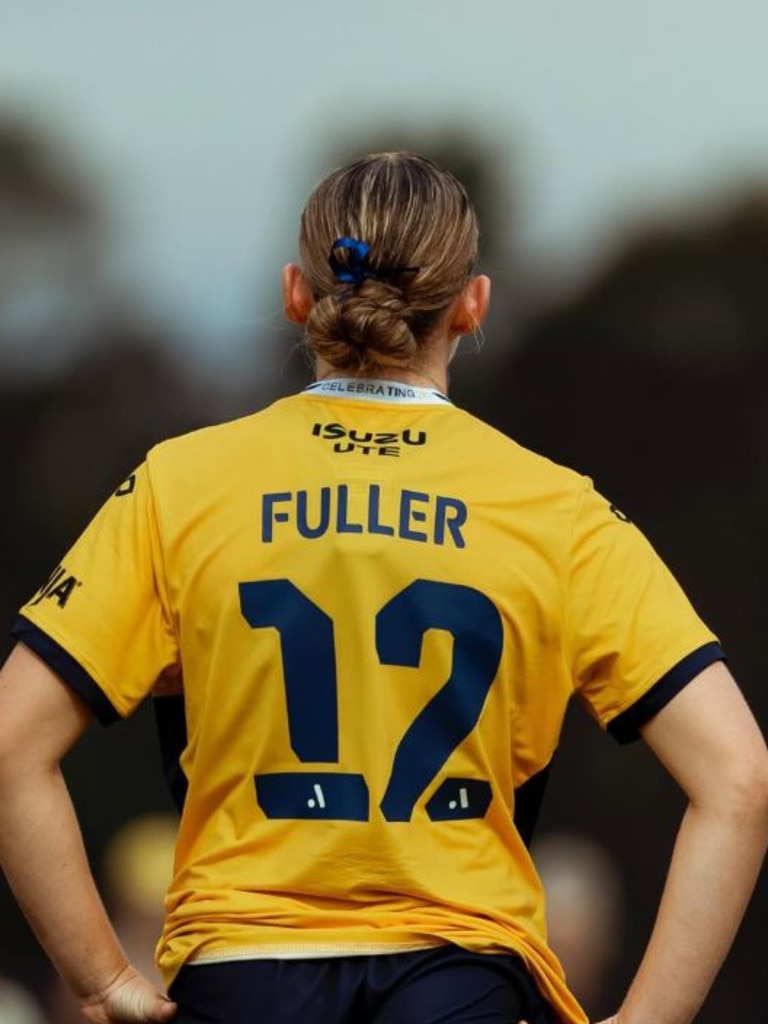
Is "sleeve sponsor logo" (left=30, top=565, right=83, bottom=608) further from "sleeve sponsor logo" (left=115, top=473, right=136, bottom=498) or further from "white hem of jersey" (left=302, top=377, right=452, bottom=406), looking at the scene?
"white hem of jersey" (left=302, top=377, right=452, bottom=406)

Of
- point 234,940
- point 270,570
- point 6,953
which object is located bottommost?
point 6,953

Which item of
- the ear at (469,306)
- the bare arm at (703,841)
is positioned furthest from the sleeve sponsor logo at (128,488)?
the bare arm at (703,841)

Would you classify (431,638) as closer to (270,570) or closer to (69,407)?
(270,570)

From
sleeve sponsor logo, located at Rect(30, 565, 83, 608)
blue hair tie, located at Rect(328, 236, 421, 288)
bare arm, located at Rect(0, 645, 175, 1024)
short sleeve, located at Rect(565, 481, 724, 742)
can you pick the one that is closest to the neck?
blue hair tie, located at Rect(328, 236, 421, 288)

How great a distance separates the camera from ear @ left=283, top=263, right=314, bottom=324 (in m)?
2.72

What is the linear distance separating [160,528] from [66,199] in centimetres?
259

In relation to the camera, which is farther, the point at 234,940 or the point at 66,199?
the point at 66,199

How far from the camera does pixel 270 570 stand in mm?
2525

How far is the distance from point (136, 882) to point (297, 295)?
2401 millimetres

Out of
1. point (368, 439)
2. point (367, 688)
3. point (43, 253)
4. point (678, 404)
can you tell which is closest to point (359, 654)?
point (367, 688)

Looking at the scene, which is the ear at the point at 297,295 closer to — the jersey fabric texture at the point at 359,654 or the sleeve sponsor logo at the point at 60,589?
the jersey fabric texture at the point at 359,654

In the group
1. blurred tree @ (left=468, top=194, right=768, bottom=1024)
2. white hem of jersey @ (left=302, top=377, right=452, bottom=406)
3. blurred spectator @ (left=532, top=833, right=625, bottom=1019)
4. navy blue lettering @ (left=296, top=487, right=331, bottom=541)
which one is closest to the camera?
navy blue lettering @ (left=296, top=487, right=331, bottom=541)

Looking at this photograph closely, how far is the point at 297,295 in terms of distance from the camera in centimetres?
273

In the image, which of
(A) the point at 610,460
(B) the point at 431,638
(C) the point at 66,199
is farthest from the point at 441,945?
(C) the point at 66,199
